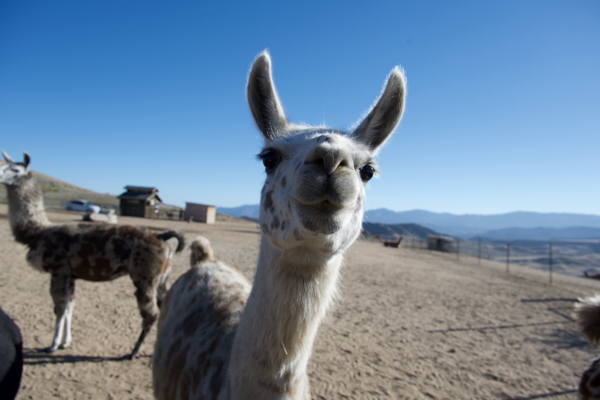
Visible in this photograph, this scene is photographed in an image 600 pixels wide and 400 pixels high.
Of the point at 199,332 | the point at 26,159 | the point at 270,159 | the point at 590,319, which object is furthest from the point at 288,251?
the point at 26,159

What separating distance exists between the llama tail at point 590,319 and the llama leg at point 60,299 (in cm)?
767

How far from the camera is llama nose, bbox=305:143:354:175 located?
1.26m

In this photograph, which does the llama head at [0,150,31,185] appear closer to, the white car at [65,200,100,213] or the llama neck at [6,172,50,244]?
the llama neck at [6,172,50,244]

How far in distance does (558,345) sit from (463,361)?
3436 millimetres

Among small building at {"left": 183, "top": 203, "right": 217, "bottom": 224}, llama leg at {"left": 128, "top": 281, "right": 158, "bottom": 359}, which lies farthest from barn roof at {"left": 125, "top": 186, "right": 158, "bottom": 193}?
llama leg at {"left": 128, "top": 281, "right": 158, "bottom": 359}

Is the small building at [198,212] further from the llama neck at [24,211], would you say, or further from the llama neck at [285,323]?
the llama neck at [285,323]

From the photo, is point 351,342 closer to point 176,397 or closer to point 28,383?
point 176,397

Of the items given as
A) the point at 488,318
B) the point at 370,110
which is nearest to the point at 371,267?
the point at 488,318

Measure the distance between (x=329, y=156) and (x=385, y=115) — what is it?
3.48ft

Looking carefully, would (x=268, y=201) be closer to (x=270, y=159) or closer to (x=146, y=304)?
(x=270, y=159)

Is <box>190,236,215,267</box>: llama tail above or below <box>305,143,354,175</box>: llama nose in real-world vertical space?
below

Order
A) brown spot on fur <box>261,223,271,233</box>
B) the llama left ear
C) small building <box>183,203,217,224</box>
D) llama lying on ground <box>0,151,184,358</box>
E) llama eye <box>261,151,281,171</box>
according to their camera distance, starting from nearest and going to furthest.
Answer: brown spot on fur <box>261,223,271,233</box>, llama eye <box>261,151,281,171</box>, llama lying on ground <box>0,151,184,358</box>, the llama left ear, small building <box>183,203,217,224</box>

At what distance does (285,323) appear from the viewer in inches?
61.2

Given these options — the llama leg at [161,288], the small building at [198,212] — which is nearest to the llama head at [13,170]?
the llama leg at [161,288]
